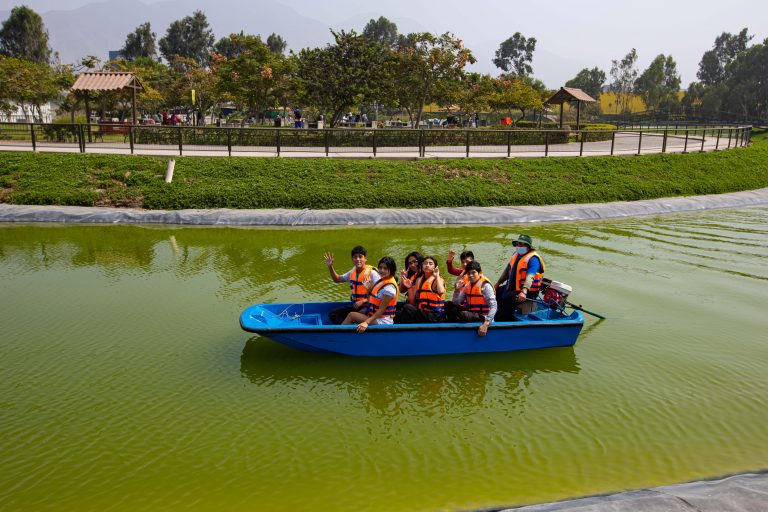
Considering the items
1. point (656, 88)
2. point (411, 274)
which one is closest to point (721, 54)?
point (656, 88)

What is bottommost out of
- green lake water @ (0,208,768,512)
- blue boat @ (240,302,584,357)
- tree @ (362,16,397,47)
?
green lake water @ (0,208,768,512)

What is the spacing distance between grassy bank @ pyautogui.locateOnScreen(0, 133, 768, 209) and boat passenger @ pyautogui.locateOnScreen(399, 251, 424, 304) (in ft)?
34.7

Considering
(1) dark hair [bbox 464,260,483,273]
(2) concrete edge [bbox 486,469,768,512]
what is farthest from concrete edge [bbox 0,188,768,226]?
(2) concrete edge [bbox 486,469,768,512]

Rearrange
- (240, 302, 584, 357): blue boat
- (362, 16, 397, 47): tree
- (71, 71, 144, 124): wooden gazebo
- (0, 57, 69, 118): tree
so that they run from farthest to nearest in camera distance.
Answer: (362, 16, 397, 47): tree < (0, 57, 69, 118): tree < (71, 71, 144, 124): wooden gazebo < (240, 302, 584, 357): blue boat

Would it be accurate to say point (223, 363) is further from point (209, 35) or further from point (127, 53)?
point (209, 35)

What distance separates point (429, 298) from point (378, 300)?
83 cm

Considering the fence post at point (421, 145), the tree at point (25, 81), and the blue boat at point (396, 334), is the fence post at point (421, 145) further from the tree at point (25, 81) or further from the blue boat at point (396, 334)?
the tree at point (25, 81)

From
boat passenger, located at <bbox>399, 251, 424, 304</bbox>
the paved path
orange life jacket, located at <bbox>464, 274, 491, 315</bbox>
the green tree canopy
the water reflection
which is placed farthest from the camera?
the green tree canopy

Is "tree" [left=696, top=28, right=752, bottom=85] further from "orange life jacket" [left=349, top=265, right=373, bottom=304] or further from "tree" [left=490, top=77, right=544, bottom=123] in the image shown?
"orange life jacket" [left=349, top=265, right=373, bottom=304]

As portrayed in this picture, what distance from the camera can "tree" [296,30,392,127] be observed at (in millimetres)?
32625

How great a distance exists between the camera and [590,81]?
90.9m

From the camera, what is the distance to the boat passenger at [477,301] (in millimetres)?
8820

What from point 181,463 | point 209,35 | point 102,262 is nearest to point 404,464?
point 181,463

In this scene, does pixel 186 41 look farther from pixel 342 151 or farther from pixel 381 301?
pixel 381 301
